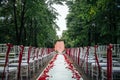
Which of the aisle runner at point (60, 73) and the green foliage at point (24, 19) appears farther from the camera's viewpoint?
the green foliage at point (24, 19)

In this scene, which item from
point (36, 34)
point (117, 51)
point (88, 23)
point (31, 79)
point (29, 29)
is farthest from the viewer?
point (36, 34)

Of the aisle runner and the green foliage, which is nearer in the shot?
the aisle runner

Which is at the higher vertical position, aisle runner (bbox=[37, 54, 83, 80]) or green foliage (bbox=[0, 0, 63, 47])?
green foliage (bbox=[0, 0, 63, 47])

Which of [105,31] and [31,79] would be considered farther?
[105,31]

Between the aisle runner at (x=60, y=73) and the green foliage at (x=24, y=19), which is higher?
the green foliage at (x=24, y=19)

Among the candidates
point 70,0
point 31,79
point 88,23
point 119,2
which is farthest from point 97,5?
point 70,0

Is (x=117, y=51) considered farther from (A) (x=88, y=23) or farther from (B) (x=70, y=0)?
(B) (x=70, y=0)

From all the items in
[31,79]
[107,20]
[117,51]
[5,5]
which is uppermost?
[5,5]

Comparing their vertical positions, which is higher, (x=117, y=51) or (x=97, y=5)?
(x=97, y=5)

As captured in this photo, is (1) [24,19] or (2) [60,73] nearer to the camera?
(2) [60,73]

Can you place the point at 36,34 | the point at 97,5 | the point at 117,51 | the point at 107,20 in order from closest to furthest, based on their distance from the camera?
the point at 117,51
the point at 97,5
the point at 107,20
the point at 36,34

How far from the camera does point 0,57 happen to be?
1634cm

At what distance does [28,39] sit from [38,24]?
2.27m

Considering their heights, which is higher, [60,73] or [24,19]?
[24,19]
